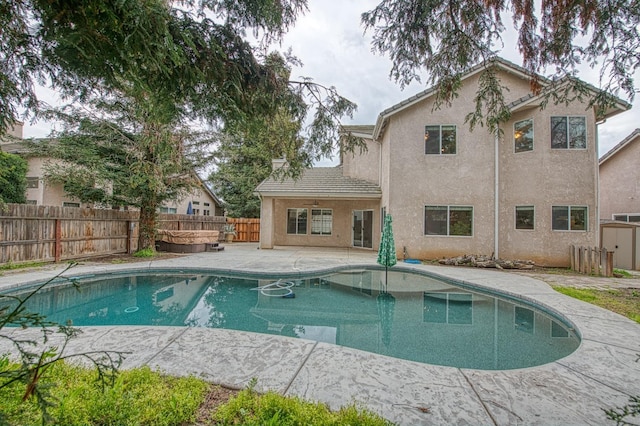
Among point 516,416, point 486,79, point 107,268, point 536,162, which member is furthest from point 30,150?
point 536,162

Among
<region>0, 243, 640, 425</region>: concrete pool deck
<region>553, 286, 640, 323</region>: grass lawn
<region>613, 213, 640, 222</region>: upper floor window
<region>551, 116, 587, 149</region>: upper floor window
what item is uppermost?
<region>551, 116, 587, 149</region>: upper floor window

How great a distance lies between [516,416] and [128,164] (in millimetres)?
13343

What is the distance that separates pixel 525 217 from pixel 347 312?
352 inches

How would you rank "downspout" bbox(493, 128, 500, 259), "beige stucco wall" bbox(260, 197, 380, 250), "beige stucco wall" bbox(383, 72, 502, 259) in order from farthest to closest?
1. "beige stucco wall" bbox(260, 197, 380, 250)
2. "beige stucco wall" bbox(383, 72, 502, 259)
3. "downspout" bbox(493, 128, 500, 259)

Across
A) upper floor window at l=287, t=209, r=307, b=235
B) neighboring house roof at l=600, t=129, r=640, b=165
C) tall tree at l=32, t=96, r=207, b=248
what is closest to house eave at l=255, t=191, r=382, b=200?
upper floor window at l=287, t=209, r=307, b=235

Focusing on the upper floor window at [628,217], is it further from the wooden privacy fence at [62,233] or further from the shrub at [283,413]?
the wooden privacy fence at [62,233]

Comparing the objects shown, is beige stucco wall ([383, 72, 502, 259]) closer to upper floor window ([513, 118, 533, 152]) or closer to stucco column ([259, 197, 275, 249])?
upper floor window ([513, 118, 533, 152])

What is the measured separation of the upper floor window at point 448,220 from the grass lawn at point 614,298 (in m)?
4.63

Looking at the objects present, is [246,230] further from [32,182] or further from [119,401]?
[119,401]

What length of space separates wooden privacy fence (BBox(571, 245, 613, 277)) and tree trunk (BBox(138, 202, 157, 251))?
16.0 m

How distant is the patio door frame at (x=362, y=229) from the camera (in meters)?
15.5

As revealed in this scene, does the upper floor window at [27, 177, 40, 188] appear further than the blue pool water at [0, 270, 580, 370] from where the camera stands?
Yes

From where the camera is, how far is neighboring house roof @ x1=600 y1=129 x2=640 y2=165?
530 inches

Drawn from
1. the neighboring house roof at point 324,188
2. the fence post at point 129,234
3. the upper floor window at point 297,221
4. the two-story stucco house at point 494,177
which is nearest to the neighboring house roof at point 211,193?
the upper floor window at point 297,221
